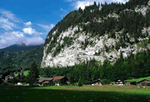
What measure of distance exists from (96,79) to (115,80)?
65.3ft

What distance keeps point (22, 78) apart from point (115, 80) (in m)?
97.9

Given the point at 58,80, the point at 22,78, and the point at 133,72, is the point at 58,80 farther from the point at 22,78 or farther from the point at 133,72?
the point at 133,72

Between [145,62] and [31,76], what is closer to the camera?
[31,76]

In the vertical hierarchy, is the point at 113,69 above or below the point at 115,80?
above

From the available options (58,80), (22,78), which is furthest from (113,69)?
(22,78)

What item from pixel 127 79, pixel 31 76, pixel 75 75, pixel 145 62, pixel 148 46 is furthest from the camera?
pixel 148 46

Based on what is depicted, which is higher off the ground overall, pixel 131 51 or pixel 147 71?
pixel 131 51

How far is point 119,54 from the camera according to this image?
199 metres

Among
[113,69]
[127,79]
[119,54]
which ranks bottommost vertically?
[127,79]

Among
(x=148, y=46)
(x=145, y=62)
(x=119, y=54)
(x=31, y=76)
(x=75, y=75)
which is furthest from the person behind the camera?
(x=119, y=54)

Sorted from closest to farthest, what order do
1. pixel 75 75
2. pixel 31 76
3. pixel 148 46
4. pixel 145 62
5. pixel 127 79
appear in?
pixel 31 76 < pixel 127 79 < pixel 145 62 < pixel 75 75 < pixel 148 46

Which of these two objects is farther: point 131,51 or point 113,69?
point 131,51

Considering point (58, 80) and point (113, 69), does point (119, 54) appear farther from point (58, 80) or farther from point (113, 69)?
point (58, 80)

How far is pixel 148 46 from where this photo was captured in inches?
7298
